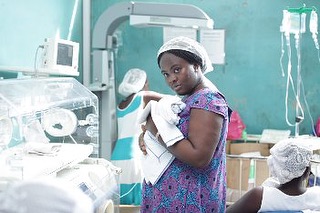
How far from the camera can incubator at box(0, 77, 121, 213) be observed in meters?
1.75

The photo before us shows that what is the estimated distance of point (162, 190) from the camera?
178 centimetres

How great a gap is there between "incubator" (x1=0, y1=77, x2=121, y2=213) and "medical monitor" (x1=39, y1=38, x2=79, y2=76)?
68mm

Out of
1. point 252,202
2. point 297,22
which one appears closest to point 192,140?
point 252,202

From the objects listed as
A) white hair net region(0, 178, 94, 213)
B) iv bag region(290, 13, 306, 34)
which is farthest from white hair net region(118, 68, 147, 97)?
white hair net region(0, 178, 94, 213)

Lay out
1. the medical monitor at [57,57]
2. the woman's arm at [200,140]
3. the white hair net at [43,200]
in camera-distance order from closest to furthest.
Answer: the white hair net at [43,200] < the woman's arm at [200,140] < the medical monitor at [57,57]

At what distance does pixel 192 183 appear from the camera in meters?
1.73

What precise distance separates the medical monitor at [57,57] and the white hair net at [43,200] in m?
1.66

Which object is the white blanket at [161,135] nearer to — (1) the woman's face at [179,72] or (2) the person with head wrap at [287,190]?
(1) the woman's face at [179,72]

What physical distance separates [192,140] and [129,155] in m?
1.85

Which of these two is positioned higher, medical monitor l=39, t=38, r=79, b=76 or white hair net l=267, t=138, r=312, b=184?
medical monitor l=39, t=38, r=79, b=76

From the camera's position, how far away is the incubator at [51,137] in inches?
69.0

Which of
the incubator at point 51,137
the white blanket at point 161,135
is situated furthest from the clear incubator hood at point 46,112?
the white blanket at point 161,135

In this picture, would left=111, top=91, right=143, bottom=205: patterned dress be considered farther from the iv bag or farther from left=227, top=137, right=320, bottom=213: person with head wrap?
left=227, top=137, right=320, bottom=213: person with head wrap

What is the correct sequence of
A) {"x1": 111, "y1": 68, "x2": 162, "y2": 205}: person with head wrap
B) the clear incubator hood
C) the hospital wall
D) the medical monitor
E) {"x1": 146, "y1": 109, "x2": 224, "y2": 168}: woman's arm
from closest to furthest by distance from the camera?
{"x1": 146, "y1": 109, "x2": 224, "y2": 168}: woman's arm < the clear incubator hood < the medical monitor < {"x1": 111, "y1": 68, "x2": 162, "y2": 205}: person with head wrap < the hospital wall
